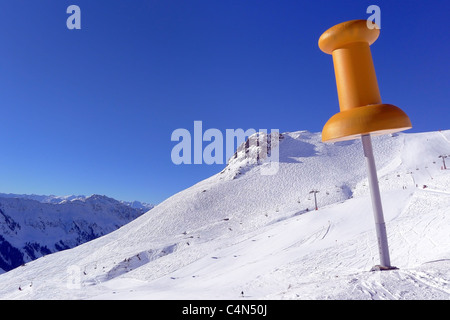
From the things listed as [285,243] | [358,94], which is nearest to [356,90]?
[358,94]

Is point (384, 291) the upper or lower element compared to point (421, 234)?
lower

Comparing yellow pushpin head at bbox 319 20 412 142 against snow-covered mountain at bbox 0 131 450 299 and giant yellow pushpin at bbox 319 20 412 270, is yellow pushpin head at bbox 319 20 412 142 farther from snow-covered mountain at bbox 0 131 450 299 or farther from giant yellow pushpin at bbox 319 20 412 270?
snow-covered mountain at bbox 0 131 450 299

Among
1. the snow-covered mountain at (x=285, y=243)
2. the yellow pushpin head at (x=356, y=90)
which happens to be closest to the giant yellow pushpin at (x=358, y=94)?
the yellow pushpin head at (x=356, y=90)

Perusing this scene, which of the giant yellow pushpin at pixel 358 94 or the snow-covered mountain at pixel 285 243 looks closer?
the giant yellow pushpin at pixel 358 94

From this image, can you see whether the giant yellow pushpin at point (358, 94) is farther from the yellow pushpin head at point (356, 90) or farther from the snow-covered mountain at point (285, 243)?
the snow-covered mountain at point (285, 243)

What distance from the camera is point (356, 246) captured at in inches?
590

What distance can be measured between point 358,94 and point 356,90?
118mm

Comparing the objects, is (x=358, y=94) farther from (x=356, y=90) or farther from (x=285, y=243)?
(x=285, y=243)

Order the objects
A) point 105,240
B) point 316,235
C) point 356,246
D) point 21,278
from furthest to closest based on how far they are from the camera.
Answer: point 105,240 < point 21,278 < point 316,235 < point 356,246

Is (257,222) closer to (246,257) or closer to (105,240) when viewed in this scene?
(246,257)

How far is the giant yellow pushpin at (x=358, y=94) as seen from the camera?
7504mm
